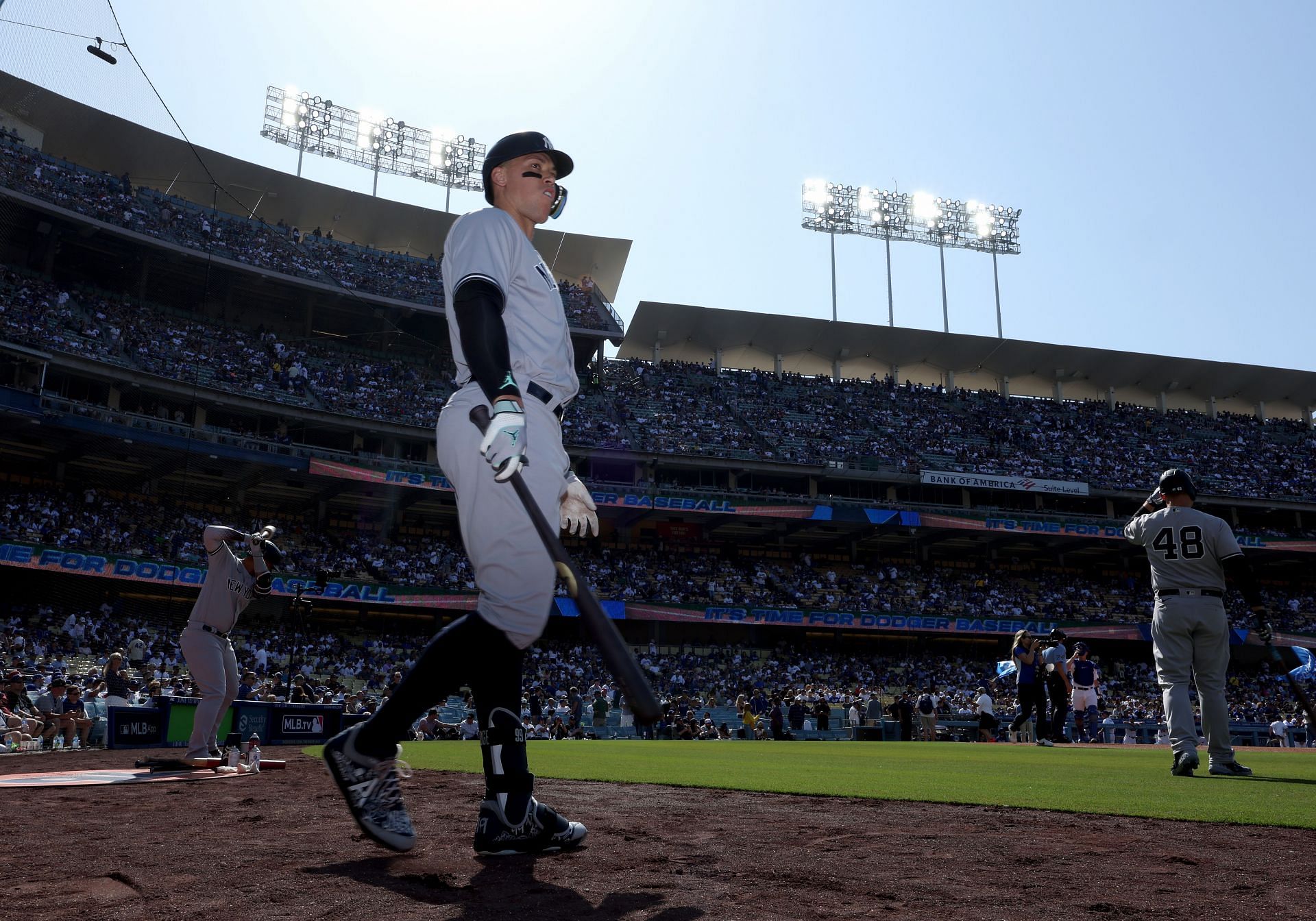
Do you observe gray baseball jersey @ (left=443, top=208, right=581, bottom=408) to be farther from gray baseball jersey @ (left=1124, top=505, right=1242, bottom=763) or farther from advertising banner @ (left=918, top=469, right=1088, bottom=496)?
advertising banner @ (left=918, top=469, right=1088, bottom=496)

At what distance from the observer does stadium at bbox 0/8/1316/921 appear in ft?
10.2

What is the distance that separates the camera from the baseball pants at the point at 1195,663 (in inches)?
269

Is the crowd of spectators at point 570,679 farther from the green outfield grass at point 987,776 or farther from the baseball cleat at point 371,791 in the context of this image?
the baseball cleat at point 371,791

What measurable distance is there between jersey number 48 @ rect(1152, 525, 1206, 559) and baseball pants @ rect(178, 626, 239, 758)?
7409mm

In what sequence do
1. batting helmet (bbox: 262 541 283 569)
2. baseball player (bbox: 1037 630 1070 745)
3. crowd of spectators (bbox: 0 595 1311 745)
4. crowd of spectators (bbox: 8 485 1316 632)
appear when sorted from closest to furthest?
batting helmet (bbox: 262 541 283 569), baseball player (bbox: 1037 630 1070 745), crowd of spectators (bbox: 0 595 1311 745), crowd of spectators (bbox: 8 485 1316 632)

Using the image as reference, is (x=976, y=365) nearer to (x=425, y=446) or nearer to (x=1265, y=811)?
(x=425, y=446)

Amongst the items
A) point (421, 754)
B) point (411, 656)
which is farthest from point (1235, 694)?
point (421, 754)

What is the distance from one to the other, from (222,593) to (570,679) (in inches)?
972

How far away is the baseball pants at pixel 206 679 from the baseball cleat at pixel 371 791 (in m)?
5.37

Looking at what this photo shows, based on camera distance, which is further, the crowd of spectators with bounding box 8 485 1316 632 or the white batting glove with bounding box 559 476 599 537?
the crowd of spectators with bounding box 8 485 1316 632

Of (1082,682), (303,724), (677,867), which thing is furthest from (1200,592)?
(1082,682)

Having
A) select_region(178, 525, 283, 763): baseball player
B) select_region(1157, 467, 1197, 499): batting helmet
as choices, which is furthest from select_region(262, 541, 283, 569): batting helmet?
select_region(1157, 467, 1197, 499): batting helmet

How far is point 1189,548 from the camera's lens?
22.6 ft

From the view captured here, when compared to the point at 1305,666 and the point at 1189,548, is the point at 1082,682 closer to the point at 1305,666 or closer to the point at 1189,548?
the point at 1305,666
